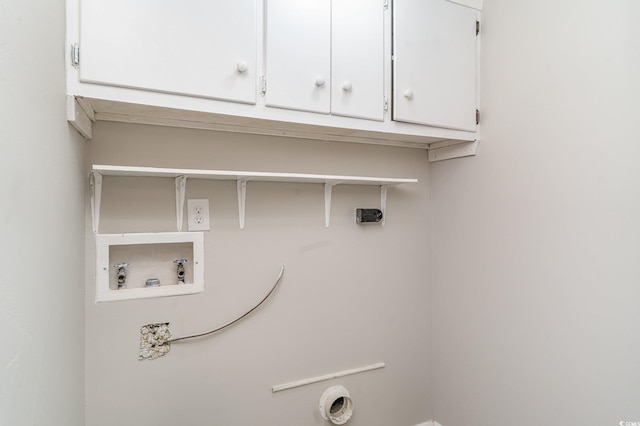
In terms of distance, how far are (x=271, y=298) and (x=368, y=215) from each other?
0.68m

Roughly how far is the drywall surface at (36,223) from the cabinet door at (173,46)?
0.32 ft

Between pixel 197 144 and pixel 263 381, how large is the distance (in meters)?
1.16

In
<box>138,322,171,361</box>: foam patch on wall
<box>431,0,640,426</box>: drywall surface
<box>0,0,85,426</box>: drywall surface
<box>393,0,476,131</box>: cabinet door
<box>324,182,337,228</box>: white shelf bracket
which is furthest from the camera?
<box>324,182,337,228</box>: white shelf bracket

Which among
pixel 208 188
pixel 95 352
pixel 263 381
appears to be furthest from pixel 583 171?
pixel 95 352

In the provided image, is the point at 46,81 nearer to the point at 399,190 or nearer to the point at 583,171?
the point at 399,190

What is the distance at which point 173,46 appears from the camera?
3.83ft

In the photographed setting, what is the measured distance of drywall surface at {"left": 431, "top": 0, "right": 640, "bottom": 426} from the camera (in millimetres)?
1234

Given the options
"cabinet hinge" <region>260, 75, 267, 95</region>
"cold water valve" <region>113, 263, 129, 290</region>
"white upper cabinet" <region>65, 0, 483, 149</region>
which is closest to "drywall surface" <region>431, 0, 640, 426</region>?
"white upper cabinet" <region>65, 0, 483, 149</region>

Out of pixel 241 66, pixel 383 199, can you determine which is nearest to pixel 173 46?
pixel 241 66

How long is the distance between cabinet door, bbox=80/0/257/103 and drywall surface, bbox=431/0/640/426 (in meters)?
1.22

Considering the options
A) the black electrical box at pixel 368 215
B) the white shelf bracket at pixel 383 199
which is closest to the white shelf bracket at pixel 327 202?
the black electrical box at pixel 368 215

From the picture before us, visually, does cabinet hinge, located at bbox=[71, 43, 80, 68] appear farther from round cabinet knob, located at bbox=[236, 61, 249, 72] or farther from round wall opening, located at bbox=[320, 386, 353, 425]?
round wall opening, located at bbox=[320, 386, 353, 425]

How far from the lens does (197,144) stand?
4.99 ft

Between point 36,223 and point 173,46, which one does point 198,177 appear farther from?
point 36,223
